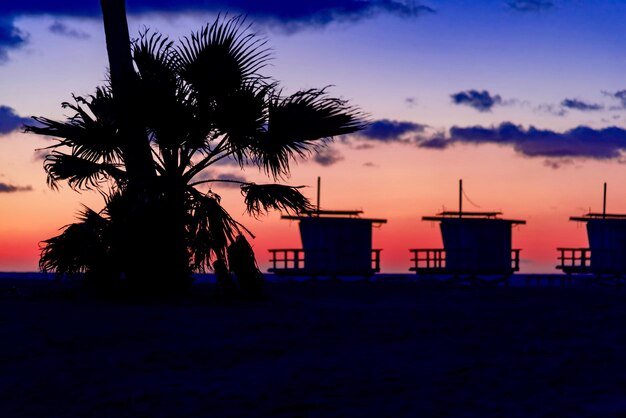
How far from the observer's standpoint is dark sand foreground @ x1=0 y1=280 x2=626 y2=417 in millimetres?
5773

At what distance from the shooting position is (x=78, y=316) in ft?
33.7

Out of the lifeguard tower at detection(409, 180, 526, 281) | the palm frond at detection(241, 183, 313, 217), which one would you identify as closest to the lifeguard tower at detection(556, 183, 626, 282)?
the lifeguard tower at detection(409, 180, 526, 281)

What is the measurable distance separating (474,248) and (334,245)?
25.8 ft

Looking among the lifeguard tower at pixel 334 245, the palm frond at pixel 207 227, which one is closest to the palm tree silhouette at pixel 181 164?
the palm frond at pixel 207 227

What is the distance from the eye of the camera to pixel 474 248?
40938 mm

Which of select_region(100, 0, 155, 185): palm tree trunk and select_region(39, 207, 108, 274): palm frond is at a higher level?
select_region(100, 0, 155, 185): palm tree trunk

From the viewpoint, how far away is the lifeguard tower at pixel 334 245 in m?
37.5

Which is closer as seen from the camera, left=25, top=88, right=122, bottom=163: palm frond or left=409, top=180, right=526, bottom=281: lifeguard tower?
left=25, top=88, right=122, bottom=163: palm frond

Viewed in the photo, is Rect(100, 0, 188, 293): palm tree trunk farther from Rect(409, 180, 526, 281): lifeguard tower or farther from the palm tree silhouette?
Rect(409, 180, 526, 281): lifeguard tower

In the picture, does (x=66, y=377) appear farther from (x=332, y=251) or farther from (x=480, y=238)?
(x=480, y=238)

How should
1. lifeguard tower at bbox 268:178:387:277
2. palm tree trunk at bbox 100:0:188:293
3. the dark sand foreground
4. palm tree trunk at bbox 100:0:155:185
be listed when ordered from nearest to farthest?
the dark sand foreground, palm tree trunk at bbox 100:0:188:293, palm tree trunk at bbox 100:0:155:185, lifeguard tower at bbox 268:178:387:277

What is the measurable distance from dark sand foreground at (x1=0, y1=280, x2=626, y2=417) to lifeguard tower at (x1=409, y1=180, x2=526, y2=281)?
29804mm

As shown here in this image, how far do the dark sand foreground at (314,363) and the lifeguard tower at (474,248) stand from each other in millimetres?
29804

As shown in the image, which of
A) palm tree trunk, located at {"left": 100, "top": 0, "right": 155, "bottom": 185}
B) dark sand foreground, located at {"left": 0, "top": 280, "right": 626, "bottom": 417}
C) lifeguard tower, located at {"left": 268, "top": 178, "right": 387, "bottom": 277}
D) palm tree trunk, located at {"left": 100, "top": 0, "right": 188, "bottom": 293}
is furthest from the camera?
lifeguard tower, located at {"left": 268, "top": 178, "right": 387, "bottom": 277}
